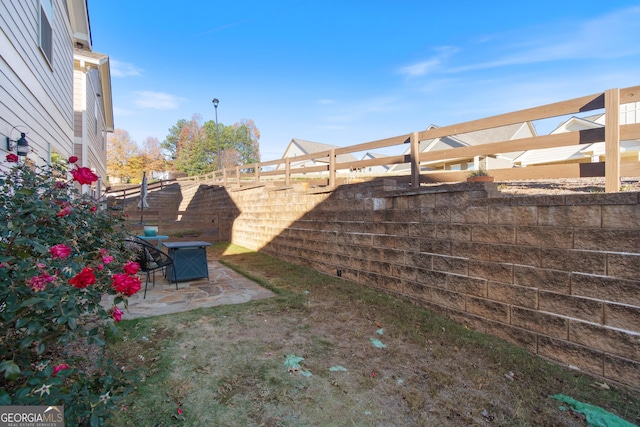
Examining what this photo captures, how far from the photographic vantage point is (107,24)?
14.3 metres

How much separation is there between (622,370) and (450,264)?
1538 millimetres

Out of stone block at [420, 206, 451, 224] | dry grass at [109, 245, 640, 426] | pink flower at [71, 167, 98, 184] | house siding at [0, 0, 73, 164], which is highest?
house siding at [0, 0, 73, 164]

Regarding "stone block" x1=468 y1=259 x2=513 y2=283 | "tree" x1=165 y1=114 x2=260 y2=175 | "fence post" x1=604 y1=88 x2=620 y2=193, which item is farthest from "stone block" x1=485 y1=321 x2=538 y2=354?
"tree" x1=165 y1=114 x2=260 y2=175

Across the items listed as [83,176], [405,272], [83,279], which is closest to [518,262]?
[405,272]

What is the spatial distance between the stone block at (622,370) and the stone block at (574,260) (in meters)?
0.62

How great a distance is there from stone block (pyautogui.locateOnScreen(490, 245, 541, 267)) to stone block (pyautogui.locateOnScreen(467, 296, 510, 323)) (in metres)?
0.43

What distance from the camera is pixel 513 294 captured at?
9.43 ft

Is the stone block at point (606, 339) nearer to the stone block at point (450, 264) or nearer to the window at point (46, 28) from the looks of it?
the stone block at point (450, 264)

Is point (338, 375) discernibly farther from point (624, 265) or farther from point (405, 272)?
point (624, 265)

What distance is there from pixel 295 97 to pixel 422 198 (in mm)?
28845

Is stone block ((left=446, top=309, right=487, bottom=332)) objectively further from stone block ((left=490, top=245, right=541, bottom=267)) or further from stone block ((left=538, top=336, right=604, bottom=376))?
stone block ((left=490, top=245, right=541, bottom=267))

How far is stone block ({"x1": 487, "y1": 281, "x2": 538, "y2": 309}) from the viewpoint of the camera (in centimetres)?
273

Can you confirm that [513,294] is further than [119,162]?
No

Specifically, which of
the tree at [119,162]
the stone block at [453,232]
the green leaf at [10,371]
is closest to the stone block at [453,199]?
the stone block at [453,232]
